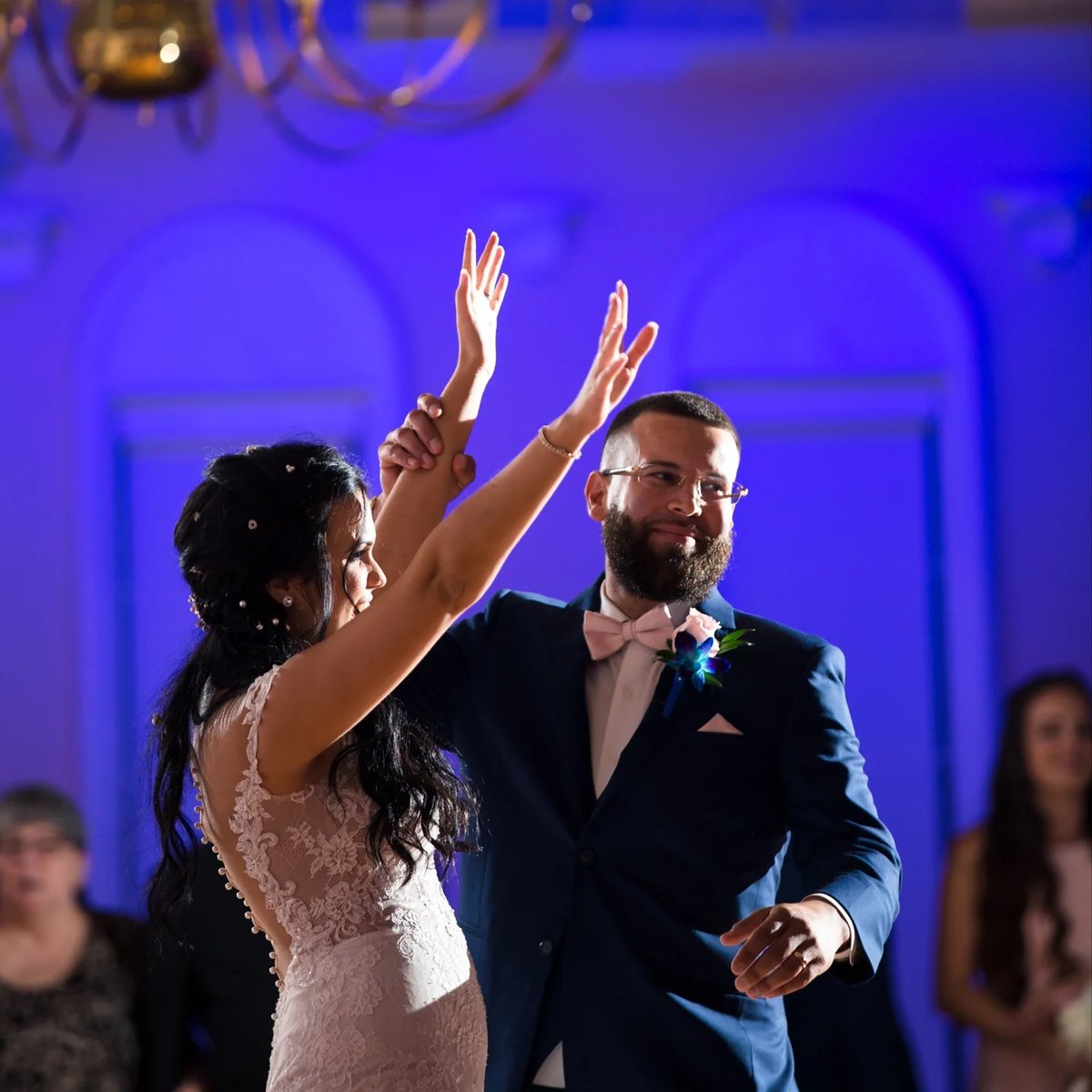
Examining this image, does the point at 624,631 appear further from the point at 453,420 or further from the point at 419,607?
the point at 419,607

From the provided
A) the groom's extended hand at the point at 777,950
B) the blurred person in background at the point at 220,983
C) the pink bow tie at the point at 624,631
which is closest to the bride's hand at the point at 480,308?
the pink bow tie at the point at 624,631

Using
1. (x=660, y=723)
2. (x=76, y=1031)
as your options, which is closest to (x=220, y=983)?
(x=76, y=1031)

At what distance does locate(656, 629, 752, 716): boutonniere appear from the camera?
2.71 meters

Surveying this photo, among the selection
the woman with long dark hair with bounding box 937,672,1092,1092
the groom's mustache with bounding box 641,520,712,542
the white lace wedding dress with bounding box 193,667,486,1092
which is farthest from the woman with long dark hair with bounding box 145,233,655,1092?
the woman with long dark hair with bounding box 937,672,1092,1092

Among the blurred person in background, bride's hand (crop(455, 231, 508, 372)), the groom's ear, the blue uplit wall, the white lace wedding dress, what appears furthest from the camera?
the blue uplit wall

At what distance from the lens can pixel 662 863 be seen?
2.63 m

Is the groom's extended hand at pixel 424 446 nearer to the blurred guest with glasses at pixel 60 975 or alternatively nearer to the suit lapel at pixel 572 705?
the suit lapel at pixel 572 705

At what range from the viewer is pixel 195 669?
2.26 metres

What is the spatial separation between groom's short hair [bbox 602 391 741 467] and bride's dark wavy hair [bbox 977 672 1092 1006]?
2.21 metres

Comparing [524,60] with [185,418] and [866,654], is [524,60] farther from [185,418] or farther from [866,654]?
[866,654]

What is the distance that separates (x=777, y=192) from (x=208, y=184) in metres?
1.90

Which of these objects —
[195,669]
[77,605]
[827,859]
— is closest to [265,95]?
[195,669]

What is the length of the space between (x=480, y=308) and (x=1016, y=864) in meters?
2.81

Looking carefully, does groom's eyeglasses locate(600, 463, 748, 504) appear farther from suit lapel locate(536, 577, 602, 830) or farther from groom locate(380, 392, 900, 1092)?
suit lapel locate(536, 577, 602, 830)
